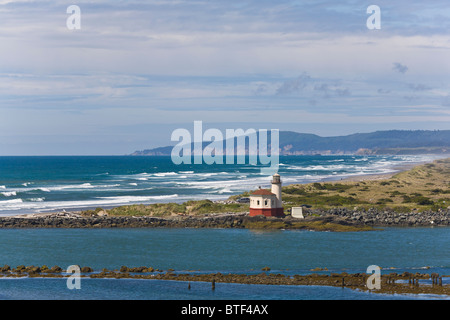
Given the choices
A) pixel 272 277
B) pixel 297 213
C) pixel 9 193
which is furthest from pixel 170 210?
pixel 9 193

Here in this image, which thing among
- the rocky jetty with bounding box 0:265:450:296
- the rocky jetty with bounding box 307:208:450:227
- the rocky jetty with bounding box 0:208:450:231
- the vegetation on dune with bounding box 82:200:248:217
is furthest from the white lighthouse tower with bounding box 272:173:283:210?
the rocky jetty with bounding box 0:265:450:296

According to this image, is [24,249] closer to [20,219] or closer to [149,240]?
[149,240]

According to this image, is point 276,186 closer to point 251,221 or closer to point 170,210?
point 251,221

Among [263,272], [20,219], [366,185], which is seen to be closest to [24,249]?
[20,219]

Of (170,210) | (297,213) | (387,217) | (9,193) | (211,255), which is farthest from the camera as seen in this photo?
(9,193)

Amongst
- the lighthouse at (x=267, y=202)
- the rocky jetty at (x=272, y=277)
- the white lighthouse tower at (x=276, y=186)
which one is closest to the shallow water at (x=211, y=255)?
the rocky jetty at (x=272, y=277)

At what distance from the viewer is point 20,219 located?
6316 centimetres

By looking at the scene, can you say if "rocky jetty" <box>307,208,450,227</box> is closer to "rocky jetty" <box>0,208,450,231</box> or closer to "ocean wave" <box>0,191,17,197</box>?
"rocky jetty" <box>0,208,450,231</box>

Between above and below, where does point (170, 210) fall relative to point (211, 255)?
above

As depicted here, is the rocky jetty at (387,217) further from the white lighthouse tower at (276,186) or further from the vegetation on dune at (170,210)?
the vegetation on dune at (170,210)

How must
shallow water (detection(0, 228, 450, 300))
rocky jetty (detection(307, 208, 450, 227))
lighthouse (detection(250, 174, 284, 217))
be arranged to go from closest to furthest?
shallow water (detection(0, 228, 450, 300)), lighthouse (detection(250, 174, 284, 217)), rocky jetty (detection(307, 208, 450, 227))

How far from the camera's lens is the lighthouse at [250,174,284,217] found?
197ft

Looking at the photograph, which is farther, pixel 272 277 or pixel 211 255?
pixel 211 255

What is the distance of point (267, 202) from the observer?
60.7 m
